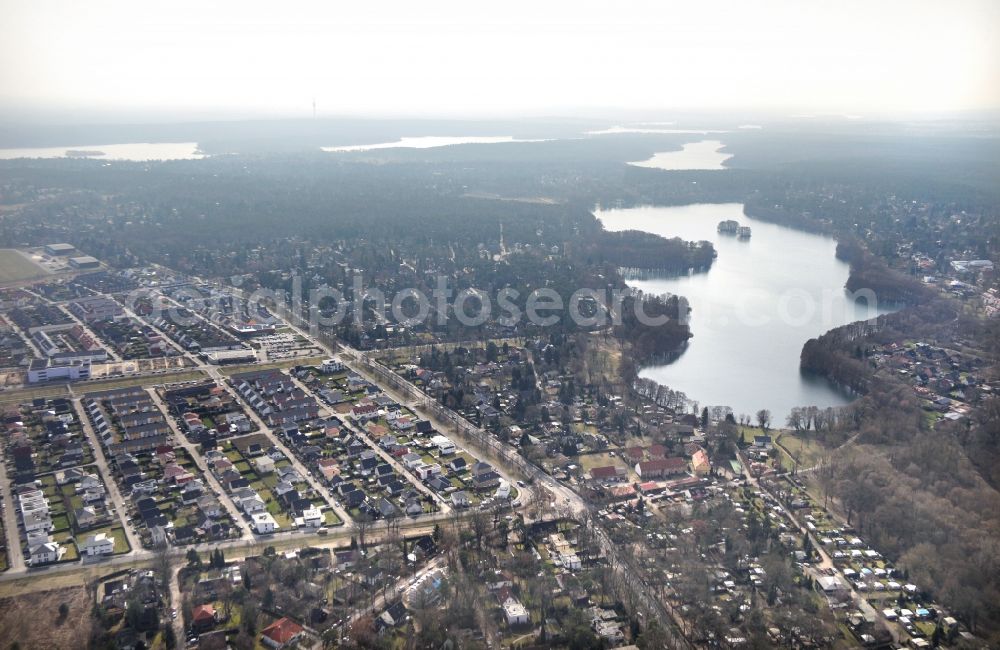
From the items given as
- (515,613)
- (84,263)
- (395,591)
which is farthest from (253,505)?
(84,263)

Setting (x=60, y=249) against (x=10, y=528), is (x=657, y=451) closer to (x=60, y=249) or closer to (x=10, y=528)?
(x=10, y=528)

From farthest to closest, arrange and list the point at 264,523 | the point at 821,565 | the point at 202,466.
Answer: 1. the point at 202,466
2. the point at 264,523
3. the point at 821,565

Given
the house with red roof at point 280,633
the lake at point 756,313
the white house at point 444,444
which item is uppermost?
the house with red roof at point 280,633

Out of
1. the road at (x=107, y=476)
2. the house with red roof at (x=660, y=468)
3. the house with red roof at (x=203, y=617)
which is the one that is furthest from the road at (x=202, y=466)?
the house with red roof at (x=660, y=468)

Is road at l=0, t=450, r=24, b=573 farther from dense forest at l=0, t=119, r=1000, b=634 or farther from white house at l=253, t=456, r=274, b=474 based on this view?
dense forest at l=0, t=119, r=1000, b=634

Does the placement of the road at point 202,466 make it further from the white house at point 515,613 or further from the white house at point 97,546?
the white house at point 515,613

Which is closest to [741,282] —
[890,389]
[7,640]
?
[890,389]
